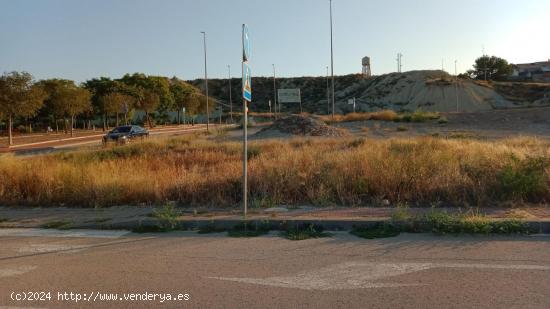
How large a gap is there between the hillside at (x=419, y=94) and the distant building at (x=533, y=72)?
129 ft

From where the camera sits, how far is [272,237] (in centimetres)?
771

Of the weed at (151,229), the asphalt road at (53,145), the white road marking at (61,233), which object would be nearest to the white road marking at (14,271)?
the white road marking at (61,233)

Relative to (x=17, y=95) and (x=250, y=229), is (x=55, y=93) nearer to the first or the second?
(x=17, y=95)

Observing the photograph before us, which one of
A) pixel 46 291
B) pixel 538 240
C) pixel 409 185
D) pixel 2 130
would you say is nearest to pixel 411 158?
pixel 409 185

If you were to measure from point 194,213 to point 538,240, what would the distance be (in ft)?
19.2

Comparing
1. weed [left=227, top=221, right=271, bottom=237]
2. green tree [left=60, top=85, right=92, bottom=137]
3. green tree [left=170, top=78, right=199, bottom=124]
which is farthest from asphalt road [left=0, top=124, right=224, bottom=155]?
green tree [left=170, top=78, right=199, bottom=124]

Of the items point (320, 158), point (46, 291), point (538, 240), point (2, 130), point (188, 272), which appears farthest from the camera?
point (2, 130)

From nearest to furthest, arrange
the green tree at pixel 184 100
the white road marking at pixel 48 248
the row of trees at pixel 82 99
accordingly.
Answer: the white road marking at pixel 48 248
the row of trees at pixel 82 99
the green tree at pixel 184 100

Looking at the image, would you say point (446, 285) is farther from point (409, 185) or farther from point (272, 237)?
point (409, 185)

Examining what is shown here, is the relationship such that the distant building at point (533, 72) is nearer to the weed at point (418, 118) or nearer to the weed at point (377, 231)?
the weed at point (418, 118)

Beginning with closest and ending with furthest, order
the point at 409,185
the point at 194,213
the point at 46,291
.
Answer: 1. the point at 46,291
2. the point at 194,213
3. the point at 409,185

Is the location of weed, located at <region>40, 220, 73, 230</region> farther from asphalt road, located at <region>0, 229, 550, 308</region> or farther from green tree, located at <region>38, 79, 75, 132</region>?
green tree, located at <region>38, 79, 75, 132</region>

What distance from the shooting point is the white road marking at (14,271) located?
6102 mm

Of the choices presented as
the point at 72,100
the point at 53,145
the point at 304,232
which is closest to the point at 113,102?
the point at 72,100
